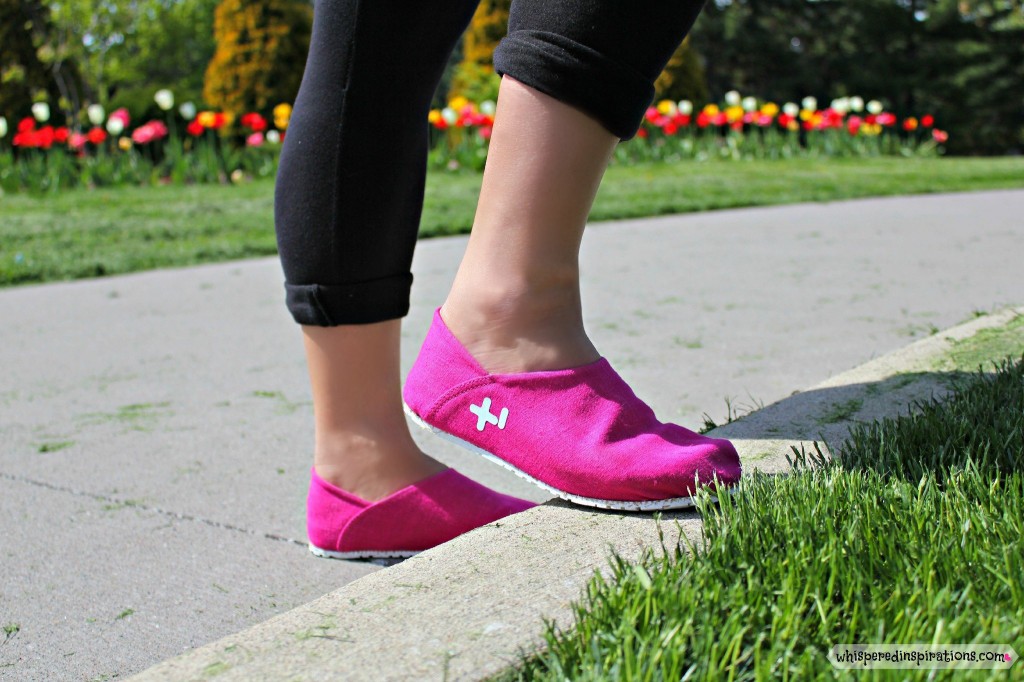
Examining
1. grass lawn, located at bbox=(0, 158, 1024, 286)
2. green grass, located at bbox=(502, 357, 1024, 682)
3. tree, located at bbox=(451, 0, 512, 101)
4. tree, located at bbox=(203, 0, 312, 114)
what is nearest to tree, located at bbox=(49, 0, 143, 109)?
tree, located at bbox=(203, 0, 312, 114)

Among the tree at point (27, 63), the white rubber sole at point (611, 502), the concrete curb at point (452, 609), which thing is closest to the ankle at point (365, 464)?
the white rubber sole at point (611, 502)

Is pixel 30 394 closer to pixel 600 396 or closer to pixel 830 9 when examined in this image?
pixel 600 396

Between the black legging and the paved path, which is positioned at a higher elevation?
the black legging

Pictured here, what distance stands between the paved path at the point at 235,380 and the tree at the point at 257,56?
9827mm

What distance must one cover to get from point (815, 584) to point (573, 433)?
414 millimetres

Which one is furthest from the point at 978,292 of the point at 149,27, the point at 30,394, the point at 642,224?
the point at 149,27

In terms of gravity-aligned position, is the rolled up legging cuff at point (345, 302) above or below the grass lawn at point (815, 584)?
above

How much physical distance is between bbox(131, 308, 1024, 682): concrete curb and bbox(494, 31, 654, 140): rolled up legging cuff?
51 cm

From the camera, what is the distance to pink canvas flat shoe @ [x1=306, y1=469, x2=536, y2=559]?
1.46 m

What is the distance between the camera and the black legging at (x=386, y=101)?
4.25ft

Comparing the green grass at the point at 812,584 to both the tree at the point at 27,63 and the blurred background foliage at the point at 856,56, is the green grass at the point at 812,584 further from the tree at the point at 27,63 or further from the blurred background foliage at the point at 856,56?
the blurred background foliage at the point at 856,56

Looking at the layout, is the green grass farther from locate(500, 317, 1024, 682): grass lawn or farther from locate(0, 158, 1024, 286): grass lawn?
locate(0, 158, 1024, 286): grass lawn

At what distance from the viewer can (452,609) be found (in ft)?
3.51

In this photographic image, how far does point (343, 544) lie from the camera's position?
4.88ft
